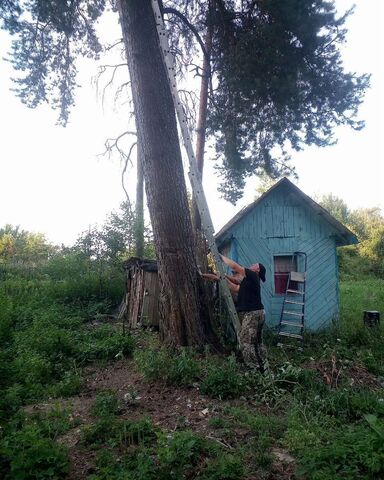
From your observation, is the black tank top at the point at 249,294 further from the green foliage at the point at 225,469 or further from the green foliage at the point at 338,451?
the green foliage at the point at 225,469

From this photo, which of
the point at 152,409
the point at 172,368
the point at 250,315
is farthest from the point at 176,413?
the point at 250,315

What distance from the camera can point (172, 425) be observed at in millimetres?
4547

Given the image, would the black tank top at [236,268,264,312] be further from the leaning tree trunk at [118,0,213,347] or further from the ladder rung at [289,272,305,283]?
the ladder rung at [289,272,305,283]

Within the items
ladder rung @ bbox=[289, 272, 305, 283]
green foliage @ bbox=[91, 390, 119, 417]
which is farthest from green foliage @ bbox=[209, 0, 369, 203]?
green foliage @ bbox=[91, 390, 119, 417]

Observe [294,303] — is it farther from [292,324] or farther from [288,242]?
[288,242]

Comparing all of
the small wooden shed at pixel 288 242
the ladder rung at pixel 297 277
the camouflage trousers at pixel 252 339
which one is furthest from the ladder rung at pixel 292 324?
the camouflage trousers at pixel 252 339

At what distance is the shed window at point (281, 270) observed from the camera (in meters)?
11.5

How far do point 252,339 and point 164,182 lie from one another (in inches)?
123

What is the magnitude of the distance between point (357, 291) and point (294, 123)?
49.8 ft

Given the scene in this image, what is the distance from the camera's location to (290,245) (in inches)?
457

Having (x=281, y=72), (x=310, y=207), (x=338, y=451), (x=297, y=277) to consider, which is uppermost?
(x=281, y=72)

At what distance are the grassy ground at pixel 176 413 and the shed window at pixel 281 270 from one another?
3183mm

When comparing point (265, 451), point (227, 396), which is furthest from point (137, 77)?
point (265, 451)

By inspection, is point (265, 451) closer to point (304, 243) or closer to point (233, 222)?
point (233, 222)
